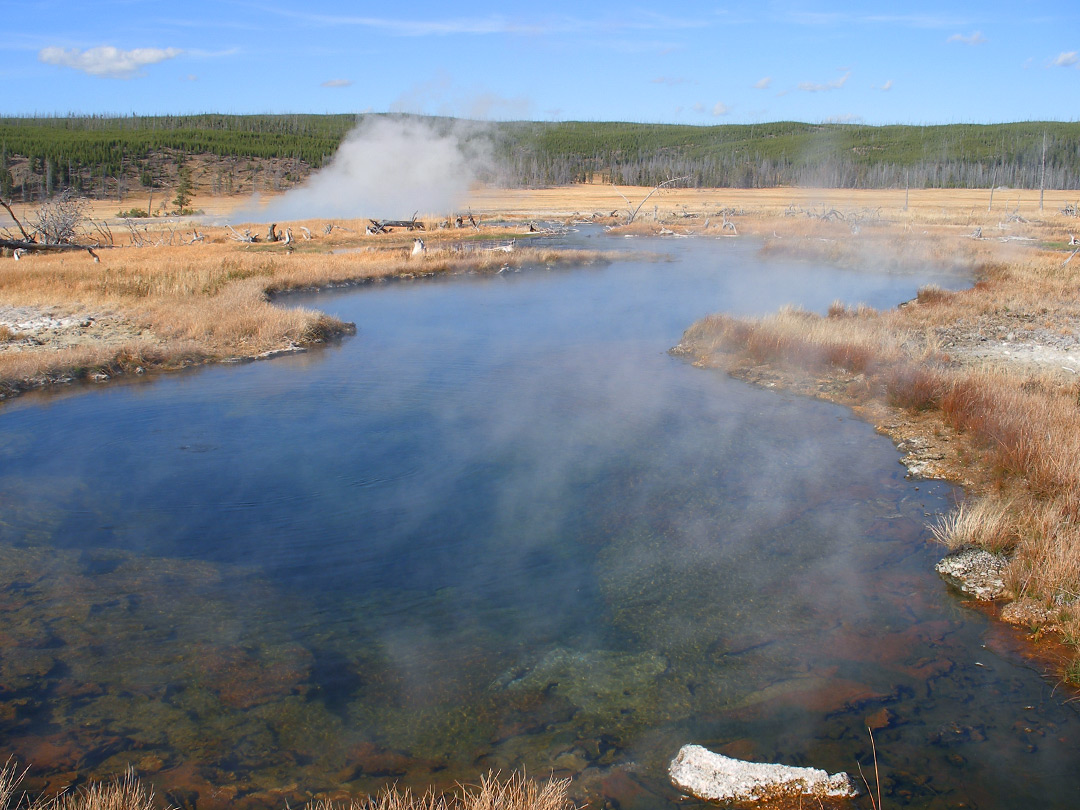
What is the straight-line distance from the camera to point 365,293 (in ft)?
64.7

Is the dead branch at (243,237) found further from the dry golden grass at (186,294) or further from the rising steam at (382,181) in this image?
the rising steam at (382,181)

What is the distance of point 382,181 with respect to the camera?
4450 cm

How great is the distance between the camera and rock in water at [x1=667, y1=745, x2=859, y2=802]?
3.80m

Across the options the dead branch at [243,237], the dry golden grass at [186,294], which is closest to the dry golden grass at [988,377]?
the dry golden grass at [186,294]

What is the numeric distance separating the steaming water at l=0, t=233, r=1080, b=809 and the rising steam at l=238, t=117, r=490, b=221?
3209 centimetres

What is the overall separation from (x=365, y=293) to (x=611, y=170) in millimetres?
71801

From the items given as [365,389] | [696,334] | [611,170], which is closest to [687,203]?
[611,170]

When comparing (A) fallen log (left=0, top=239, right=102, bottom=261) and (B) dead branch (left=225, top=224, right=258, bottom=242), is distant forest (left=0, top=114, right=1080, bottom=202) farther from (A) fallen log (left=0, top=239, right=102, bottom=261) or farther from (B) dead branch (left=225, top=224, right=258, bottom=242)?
(A) fallen log (left=0, top=239, right=102, bottom=261)

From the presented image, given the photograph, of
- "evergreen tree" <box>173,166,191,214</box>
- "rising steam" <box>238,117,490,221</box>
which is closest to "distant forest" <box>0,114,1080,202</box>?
"evergreen tree" <box>173,166,191,214</box>

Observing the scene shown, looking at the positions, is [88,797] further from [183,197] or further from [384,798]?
[183,197]

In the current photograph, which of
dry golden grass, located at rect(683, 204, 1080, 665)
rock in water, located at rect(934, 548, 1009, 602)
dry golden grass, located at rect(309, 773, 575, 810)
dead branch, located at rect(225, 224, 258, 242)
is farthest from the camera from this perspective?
dead branch, located at rect(225, 224, 258, 242)

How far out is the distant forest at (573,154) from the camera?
60.9 metres

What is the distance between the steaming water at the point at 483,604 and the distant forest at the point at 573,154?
4899 cm

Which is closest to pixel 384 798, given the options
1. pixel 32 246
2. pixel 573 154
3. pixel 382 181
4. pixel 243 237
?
pixel 32 246
